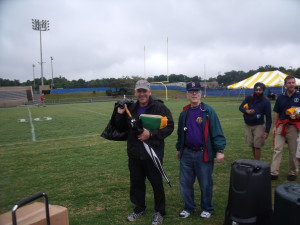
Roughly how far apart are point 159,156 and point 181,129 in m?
0.52

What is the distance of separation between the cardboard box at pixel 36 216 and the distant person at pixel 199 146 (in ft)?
5.92

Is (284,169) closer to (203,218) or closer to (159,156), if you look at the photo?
(203,218)

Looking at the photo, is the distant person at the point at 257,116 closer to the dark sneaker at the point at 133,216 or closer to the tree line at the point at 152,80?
the dark sneaker at the point at 133,216

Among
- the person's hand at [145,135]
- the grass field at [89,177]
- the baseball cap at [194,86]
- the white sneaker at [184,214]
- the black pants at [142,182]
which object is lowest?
the grass field at [89,177]

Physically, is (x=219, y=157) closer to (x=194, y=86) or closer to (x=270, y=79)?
(x=194, y=86)

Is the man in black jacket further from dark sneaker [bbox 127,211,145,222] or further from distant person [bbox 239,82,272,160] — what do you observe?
distant person [bbox 239,82,272,160]

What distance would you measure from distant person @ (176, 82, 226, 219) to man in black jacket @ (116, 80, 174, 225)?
29 cm

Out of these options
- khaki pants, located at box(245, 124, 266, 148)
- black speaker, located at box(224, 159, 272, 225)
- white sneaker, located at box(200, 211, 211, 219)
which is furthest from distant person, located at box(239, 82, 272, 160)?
black speaker, located at box(224, 159, 272, 225)

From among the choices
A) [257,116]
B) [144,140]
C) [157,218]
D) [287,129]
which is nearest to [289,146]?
[287,129]

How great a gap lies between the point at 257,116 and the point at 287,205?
308cm

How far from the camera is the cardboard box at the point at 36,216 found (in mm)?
2483

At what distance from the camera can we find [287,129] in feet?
17.3

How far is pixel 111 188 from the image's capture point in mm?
5172

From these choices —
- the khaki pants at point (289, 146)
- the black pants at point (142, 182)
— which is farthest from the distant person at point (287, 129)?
the black pants at point (142, 182)
